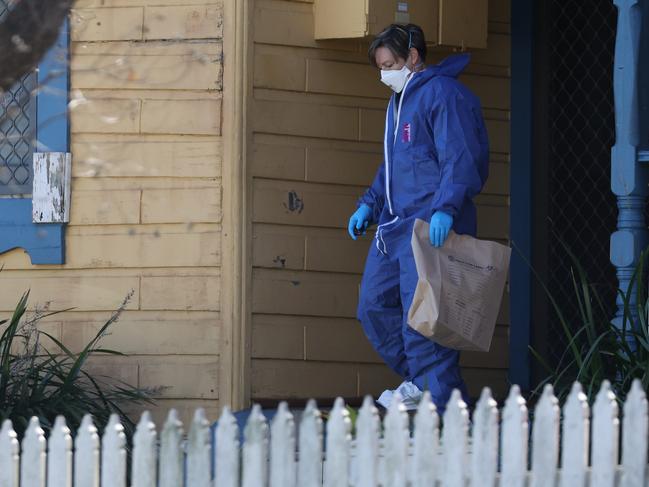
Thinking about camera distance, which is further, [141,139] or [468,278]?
[141,139]

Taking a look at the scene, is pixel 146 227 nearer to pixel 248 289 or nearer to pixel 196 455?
pixel 248 289

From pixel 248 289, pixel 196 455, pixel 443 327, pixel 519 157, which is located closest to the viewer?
pixel 196 455

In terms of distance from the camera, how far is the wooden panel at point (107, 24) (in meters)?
7.02

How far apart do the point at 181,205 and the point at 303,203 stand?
0.66 m

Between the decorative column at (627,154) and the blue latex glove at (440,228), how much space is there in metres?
0.95

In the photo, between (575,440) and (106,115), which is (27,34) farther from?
(575,440)

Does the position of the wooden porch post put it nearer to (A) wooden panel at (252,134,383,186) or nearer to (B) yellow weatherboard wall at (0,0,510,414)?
(B) yellow weatherboard wall at (0,0,510,414)

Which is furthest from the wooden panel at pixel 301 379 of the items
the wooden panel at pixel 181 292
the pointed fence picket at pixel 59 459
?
the pointed fence picket at pixel 59 459

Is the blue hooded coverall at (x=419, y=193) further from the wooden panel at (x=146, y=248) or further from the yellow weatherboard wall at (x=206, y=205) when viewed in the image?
the wooden panel at (x=146, y=248)

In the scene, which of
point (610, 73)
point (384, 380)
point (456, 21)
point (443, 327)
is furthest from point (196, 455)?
point (610, 73)

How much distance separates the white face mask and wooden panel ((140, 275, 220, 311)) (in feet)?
4.60

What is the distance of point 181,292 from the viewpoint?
694 centimetres

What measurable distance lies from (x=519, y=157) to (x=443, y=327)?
210cm

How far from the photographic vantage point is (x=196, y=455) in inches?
165
